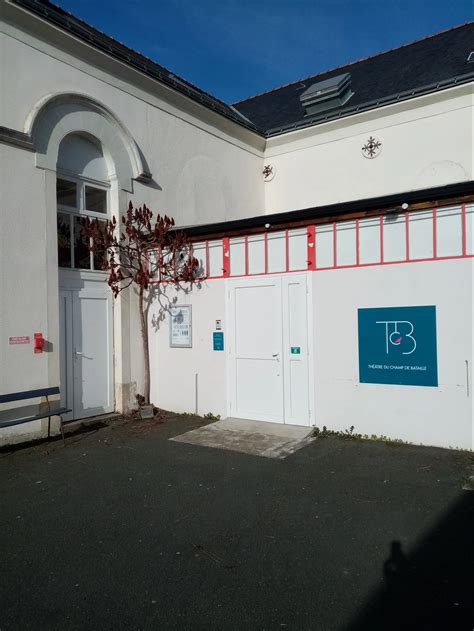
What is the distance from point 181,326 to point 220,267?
1345 mm

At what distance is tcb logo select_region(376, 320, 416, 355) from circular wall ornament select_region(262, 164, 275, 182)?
25.8 ft

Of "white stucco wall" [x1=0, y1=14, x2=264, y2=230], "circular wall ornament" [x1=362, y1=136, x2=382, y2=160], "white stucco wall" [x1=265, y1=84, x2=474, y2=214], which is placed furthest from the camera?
"circular wall ornament" [x1=362, y1=136, x2=382, y2=160]

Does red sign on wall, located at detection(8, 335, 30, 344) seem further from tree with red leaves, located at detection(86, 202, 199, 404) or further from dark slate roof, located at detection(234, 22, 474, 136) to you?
→ dark slate roof, located at detection(234, 22, 474, 136)

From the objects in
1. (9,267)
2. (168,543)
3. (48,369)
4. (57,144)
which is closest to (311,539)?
(168,543)

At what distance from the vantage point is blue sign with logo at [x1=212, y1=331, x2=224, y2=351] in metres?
8.44

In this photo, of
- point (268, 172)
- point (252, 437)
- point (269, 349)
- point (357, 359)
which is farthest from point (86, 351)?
point (268, 172)

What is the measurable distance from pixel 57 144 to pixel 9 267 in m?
2.29

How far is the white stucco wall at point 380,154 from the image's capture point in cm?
1068

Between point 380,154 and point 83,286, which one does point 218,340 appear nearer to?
point 83,286

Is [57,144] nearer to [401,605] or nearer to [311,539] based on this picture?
[311,539]

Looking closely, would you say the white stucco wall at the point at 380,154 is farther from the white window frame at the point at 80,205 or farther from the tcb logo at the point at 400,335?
the white window frame at the point at 80,205

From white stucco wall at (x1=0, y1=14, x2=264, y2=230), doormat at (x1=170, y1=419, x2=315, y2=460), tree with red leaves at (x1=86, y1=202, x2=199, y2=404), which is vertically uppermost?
white stucco wall at (x1=0, y1=14, x2=264, y2=230)

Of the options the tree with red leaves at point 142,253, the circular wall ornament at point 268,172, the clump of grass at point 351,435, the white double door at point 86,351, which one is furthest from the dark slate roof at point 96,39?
the clump of grass at point 351,435

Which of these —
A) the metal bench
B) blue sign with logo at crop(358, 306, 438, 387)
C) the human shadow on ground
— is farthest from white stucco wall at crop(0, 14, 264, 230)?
the human shadow on ground
